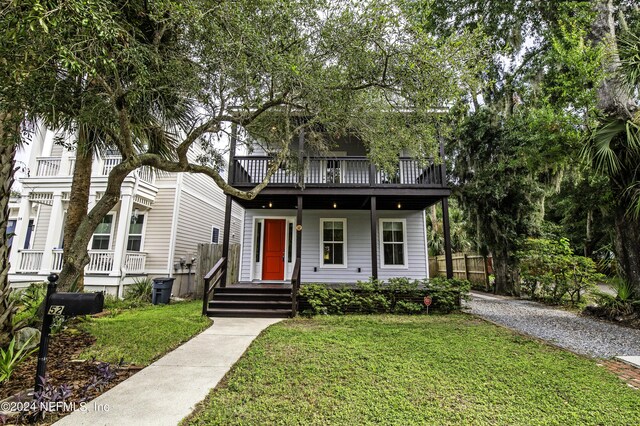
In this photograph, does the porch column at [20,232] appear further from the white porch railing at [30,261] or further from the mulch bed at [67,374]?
the mulch bed at [67,374]

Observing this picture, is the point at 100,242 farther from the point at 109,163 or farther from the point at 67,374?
the point at 67,374

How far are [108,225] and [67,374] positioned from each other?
9004 millimetres

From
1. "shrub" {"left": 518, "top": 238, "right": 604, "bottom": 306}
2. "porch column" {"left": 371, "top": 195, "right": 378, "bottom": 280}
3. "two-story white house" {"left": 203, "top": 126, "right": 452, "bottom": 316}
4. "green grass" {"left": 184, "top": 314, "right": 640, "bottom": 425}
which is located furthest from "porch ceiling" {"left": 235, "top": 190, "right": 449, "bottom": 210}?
"green grass" {"left": 184, "top": 314, "right": 640, "bottom": 425}

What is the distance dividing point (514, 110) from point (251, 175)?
9.29m

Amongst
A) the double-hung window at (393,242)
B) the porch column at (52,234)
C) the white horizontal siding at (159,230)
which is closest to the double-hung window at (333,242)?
the double-hung window at (393,242)

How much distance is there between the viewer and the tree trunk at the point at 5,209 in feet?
11.4

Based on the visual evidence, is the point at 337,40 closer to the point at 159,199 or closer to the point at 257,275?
the point at 257,275

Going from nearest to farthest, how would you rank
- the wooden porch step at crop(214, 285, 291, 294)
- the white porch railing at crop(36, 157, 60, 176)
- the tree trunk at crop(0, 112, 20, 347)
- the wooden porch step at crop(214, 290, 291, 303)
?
the tree trunk at crop(0, 112, 20, 347)
the wooden porch step at crop(214, 290, 291, 303)
the wooden porch step at crop(214, 285, 291, 294)
the white porch railing at crop(36, 157, 60, 176)

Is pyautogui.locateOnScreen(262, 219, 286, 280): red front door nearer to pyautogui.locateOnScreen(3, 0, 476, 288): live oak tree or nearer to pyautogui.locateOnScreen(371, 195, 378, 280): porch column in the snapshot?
pyautogui.locateOnScreen(371, 195, 378, 280): porch column

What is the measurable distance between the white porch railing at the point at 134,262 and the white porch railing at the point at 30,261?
2.82 metres

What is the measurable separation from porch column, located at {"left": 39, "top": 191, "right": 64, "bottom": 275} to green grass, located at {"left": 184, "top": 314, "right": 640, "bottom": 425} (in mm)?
9187

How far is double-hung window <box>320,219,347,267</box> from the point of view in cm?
988

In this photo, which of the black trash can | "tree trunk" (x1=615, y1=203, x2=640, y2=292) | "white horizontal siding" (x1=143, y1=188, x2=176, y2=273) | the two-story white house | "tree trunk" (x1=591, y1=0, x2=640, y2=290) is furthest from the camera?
"white horizontal siding" (x1=143, y1=188, x2=176, y2=273)

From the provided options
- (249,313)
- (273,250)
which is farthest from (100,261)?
(249,313)
